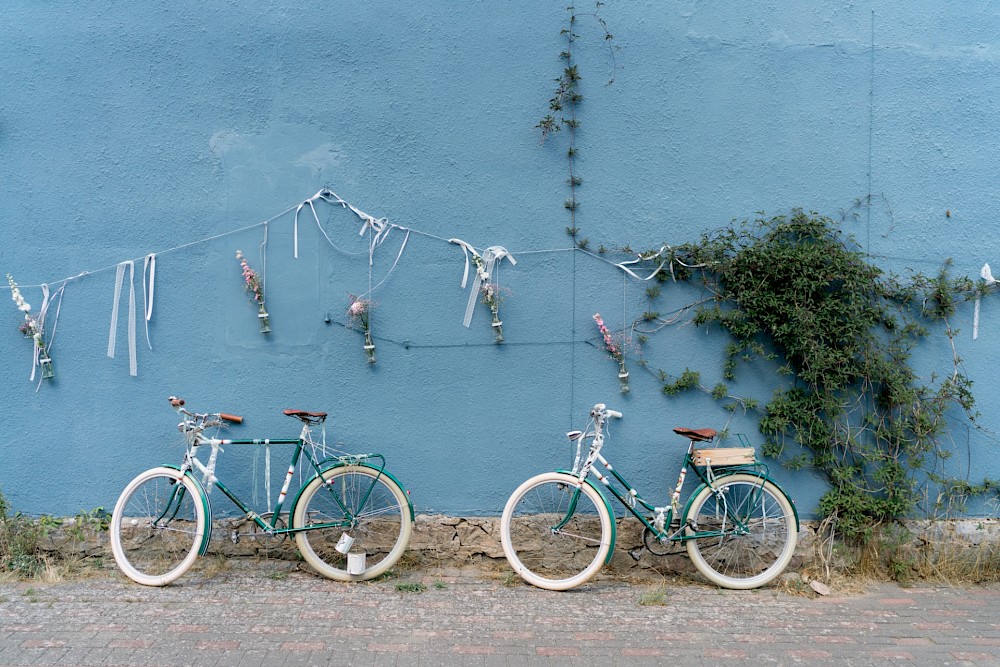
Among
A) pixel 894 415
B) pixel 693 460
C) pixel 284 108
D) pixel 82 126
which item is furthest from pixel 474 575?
pixel 82 126

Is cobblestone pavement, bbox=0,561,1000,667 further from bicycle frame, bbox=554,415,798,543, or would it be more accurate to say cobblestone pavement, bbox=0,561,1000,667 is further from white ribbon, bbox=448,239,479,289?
white ribbon, bbox=448,239,479,289

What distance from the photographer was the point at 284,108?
5.14 m

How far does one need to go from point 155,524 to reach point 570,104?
3996 mm

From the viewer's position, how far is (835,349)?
4961mm

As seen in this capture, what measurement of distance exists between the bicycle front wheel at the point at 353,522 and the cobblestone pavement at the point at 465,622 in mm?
158

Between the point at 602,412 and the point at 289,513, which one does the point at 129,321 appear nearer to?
the point at 289,513

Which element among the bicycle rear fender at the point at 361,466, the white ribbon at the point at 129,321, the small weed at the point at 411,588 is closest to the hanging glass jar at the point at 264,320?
the white ribbon at the point at 129,321

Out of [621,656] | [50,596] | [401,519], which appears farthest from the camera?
[401,519]

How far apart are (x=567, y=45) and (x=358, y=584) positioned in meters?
3.91

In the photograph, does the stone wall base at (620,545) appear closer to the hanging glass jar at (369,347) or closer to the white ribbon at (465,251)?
the hanging glass jar at (369,347)

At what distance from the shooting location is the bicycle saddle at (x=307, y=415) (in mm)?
4762

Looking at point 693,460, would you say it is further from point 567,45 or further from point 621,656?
point 567,45

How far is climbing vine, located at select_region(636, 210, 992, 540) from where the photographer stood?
16.2 ft

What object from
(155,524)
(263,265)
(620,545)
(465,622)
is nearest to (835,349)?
(620,545)
